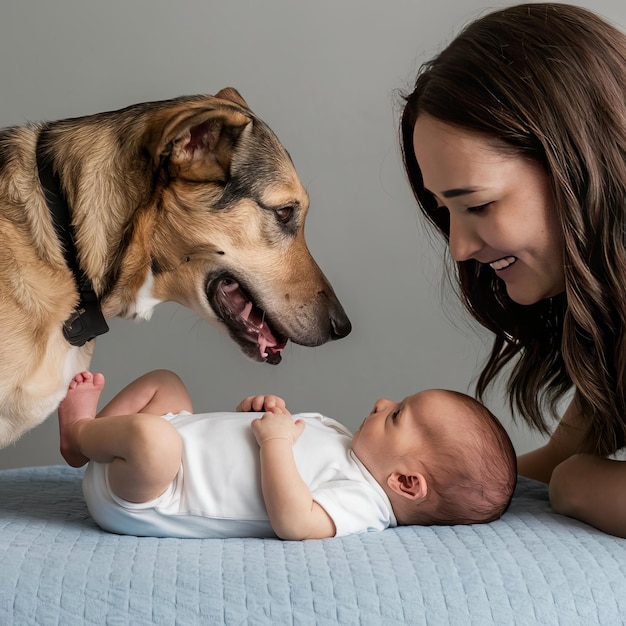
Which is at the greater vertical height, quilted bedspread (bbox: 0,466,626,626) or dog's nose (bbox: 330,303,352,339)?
dog's nose (bbox: 330,303,352,339)

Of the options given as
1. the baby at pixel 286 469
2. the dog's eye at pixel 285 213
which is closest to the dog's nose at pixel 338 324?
the dog's eye at pixel 285 213

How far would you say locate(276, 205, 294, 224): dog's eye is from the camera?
232 cm

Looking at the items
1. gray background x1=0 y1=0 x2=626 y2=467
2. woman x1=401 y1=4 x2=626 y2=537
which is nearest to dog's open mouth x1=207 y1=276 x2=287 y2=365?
woman x1=401 y1=4 x2=626 y2=537

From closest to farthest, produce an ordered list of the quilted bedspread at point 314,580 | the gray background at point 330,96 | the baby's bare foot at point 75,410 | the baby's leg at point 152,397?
1. the quilted bedspread at point 314,580
2. the baby's bare foot at point 75,410
3. the baby's leg at point 152,397
4. the gray background at point 330,96

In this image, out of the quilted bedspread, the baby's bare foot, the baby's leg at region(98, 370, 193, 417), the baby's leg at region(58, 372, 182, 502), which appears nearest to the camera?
the quilted bedspread

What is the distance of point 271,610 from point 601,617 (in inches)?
23.9

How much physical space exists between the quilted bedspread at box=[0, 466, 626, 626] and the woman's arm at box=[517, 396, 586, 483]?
1.89 feet

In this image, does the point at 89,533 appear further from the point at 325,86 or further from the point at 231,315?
the point at 325,86

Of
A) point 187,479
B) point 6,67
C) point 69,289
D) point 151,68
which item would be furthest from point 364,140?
point 187,479

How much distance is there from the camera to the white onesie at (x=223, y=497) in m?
1.86

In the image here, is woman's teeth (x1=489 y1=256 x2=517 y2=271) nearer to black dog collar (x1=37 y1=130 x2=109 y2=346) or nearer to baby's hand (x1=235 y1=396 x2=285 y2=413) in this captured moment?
baby's hand (x1=235 y1=396 x2=285 y2=413)

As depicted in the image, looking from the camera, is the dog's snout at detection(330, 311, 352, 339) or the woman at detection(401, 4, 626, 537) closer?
the woman at detection(401, 4, 626, 537)

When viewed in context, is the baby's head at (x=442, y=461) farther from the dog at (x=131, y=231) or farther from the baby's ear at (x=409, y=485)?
the dog at (x=131, y=231)

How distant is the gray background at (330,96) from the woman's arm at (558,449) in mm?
1043
